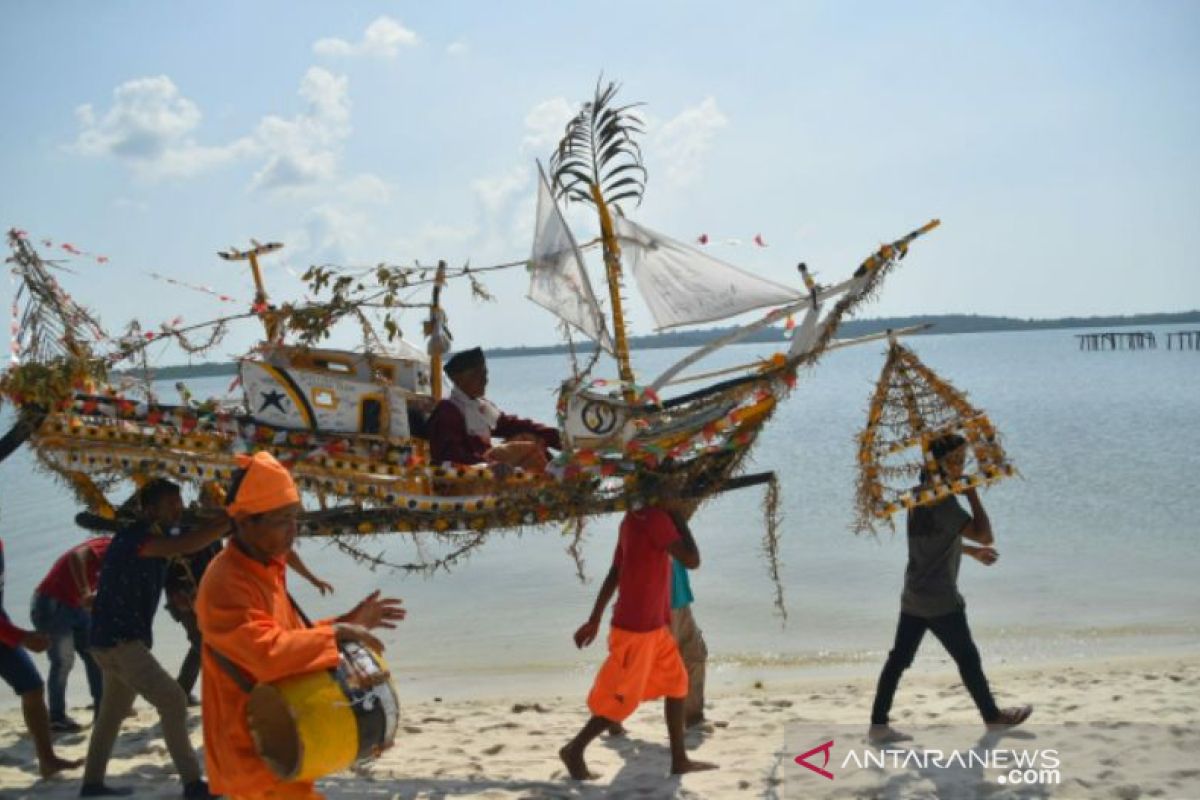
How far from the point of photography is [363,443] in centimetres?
705

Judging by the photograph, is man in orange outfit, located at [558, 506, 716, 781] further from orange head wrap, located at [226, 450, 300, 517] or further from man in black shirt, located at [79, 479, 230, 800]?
orange head wrap, located at [226, 450, 300, 517]

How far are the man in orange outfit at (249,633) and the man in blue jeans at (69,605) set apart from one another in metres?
4.24

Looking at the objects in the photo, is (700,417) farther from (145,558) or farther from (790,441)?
A: (790,441)

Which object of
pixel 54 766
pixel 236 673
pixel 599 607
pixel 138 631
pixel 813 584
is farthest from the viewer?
pixel 813 584

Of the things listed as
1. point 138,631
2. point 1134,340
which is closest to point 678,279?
point 138,631

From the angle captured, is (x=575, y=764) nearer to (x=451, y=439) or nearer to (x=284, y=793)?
(x=451, y=439)

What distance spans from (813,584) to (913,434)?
8719mm

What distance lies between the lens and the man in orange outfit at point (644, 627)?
19.6 feet

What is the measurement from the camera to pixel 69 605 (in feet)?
25.4

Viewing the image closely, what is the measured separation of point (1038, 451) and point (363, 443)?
26.4 m

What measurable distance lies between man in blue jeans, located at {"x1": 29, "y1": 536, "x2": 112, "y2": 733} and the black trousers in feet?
17.2

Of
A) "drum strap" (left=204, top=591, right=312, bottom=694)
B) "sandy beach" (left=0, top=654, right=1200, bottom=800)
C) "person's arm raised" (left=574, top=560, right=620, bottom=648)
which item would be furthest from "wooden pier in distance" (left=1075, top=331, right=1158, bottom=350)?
"drum strap" (left=204, top=591, right=312, bottom=694)

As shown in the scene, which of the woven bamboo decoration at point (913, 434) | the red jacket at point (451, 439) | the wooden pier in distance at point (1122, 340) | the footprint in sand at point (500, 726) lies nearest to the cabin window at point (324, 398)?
the red jacket at point (451, 439)

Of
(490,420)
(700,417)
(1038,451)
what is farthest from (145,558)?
(1038,451)
